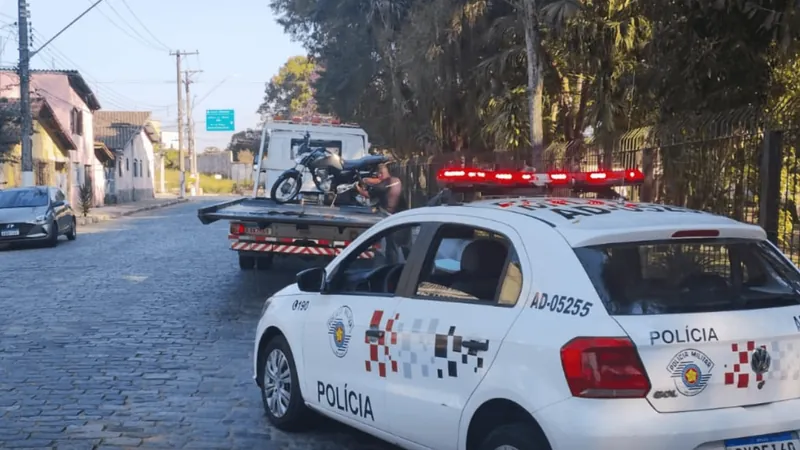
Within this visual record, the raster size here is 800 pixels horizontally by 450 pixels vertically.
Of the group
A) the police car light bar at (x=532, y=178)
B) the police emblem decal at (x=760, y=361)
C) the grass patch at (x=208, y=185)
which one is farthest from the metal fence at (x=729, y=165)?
the grass patch at (x=208, y=185)

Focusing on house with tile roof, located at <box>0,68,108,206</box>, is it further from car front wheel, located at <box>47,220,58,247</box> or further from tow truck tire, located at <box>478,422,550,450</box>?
tow truck tire, located at <box>478,422,550,450</box>

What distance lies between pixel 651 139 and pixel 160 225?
22.5 meters

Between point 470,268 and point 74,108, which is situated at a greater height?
point 74,108


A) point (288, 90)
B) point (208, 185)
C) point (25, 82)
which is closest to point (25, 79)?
point (25, 82)

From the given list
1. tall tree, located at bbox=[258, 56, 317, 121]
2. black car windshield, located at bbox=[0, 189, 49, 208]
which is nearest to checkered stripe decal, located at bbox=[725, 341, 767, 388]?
black car windshield, located at bbox=[0, 189, 49, 208]

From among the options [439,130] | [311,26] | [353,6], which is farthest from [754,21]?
[311,26]

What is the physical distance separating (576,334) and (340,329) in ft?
6.64

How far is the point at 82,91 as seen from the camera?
Result: 47.5 meters

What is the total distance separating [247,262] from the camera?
1518 centimetres

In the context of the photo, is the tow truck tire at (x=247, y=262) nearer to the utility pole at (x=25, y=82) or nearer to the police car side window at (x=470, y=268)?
the police car side window at (x=470, y=268)

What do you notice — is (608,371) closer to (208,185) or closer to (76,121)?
(76,121)

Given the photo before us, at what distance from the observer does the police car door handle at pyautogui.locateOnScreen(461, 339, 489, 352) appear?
169 inches

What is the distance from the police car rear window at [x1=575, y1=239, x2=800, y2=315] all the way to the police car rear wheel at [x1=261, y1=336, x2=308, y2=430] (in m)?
2.73

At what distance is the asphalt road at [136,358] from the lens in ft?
20.4
